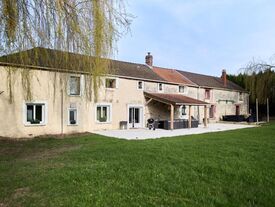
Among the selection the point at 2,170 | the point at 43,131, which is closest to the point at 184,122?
the point at 43,131

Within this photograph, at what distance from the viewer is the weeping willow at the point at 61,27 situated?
6191 mm

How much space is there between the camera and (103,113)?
2428 centimetres

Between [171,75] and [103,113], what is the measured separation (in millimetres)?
12124

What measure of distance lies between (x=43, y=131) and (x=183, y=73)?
71.7 feet

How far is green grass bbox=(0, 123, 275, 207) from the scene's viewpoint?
5.90 meters

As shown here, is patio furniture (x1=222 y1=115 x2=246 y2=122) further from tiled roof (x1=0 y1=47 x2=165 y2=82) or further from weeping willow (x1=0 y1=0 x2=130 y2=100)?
weeping willow (x1=0 y1=0 x2=130 y2=100)

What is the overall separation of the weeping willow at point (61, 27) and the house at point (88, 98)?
0.44 metres

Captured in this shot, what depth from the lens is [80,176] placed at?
7648 millimetres

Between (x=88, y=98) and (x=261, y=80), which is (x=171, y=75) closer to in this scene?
(x=261, y=80)

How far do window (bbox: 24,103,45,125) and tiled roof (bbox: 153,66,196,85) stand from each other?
→ 1410cm

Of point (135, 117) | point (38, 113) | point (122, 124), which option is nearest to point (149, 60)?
point (135, 117)

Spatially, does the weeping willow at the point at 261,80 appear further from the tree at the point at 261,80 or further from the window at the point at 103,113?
the window at the point at 103,113

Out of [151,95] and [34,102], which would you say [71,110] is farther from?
[151,95]

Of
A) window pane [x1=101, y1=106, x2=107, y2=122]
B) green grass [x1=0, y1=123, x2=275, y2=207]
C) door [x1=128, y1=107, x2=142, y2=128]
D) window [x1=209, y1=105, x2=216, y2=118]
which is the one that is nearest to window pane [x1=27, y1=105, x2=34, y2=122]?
window pane [x1=101, y1=106, x2=107, y2=122]
